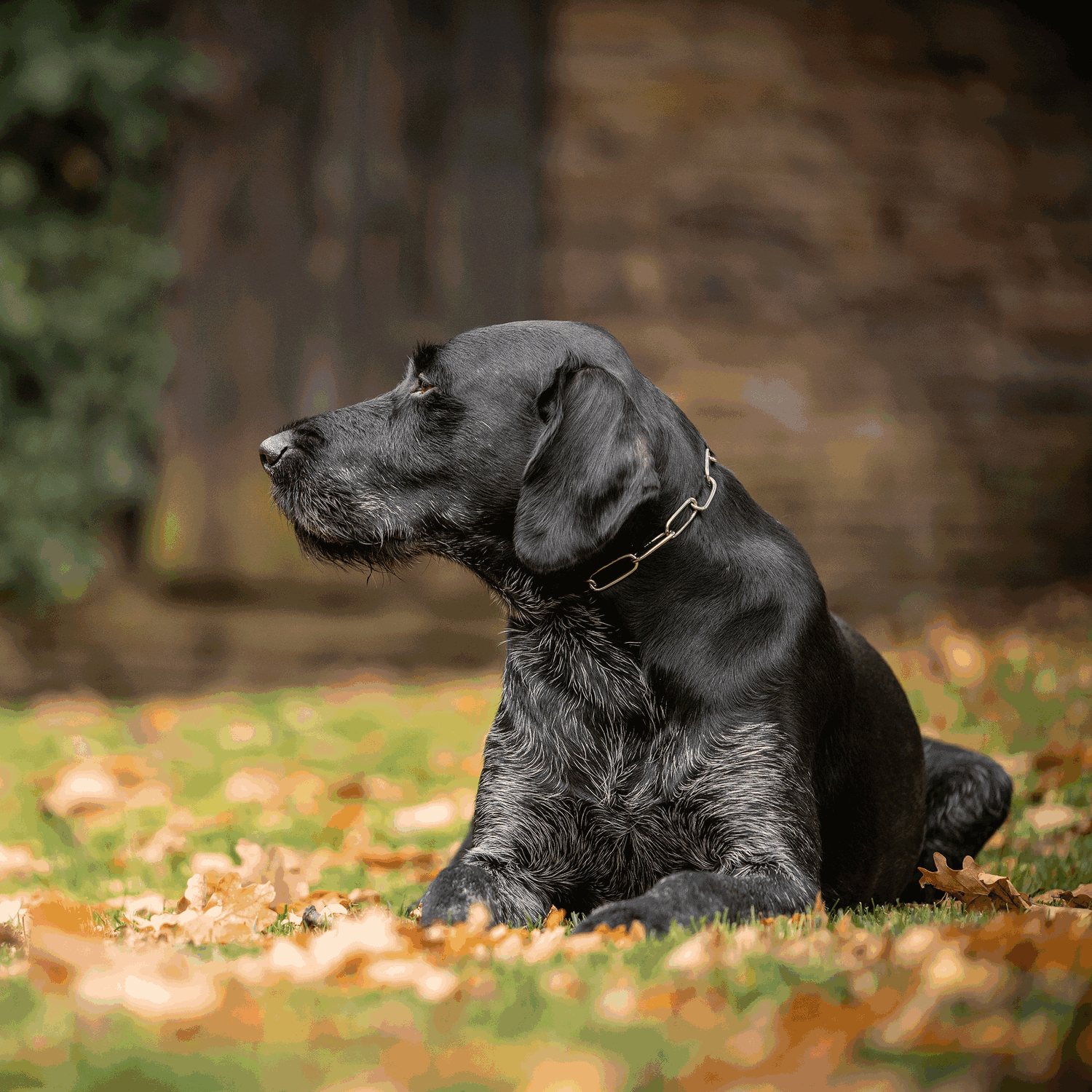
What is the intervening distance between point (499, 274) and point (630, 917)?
702 centimetres

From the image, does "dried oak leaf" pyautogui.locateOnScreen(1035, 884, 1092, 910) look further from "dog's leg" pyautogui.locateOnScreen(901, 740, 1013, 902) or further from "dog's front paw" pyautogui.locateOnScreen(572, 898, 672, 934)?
"dog's front paw" pyautogui.locateOnScreen(572, 898, 672, 934)

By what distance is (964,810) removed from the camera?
4059 mm

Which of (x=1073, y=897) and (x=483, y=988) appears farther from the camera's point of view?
(x=1073, y=897)

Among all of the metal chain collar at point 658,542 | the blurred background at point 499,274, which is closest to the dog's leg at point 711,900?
the metal chain collar at point 658,542

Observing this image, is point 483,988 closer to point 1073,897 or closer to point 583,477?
point 583,477

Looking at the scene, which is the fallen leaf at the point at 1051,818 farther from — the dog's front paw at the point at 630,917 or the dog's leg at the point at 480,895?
the dog's front paw at the point at 630,917

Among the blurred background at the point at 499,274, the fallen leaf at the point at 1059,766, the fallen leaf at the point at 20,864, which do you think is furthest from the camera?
the blurred background at the point at 499,274

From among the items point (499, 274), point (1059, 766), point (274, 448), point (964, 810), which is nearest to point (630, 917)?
point (274, 448)

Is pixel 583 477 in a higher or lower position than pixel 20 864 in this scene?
higher

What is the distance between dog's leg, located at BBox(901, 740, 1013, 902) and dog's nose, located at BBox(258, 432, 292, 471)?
249 cm

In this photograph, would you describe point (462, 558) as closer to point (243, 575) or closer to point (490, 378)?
point (490, 378)

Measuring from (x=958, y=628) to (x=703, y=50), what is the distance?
501 centimetres

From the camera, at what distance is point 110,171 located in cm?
845

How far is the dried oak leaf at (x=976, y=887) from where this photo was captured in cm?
316
